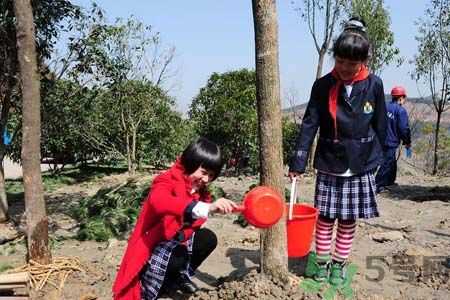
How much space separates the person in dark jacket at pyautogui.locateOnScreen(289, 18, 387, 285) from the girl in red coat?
64 centimetres

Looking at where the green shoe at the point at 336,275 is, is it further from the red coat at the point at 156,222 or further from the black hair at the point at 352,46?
the black hair at the point at 352,46

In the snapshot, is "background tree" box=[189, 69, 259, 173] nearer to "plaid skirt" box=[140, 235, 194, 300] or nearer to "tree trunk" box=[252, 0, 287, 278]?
"tree trunk" box=[252, 0, 287, 278]

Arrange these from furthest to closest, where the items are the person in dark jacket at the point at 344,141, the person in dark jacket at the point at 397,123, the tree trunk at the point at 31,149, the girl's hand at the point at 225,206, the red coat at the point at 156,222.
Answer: the person in dark jacket at the point at 397,123, the tree trunk at the point at 31,149, the person in dark jacket at the point at 344,141, the red coat at the point at 156,222, the girl's hand at the point at 225,206

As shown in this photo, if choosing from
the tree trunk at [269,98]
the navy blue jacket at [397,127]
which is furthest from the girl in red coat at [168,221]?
the navy blue jacket at [397,127]

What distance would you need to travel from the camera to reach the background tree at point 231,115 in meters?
12.6

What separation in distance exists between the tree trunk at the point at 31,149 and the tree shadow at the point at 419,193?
5422 mm

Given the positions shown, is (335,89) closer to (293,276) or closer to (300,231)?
(300,231)

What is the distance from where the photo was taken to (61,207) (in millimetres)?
7348

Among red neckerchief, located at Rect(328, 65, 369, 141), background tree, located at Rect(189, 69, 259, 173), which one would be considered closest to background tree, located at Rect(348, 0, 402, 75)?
background tree, located at Rect(189, 69, 259, 173)

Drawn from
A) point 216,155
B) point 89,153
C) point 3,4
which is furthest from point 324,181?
point 89,153

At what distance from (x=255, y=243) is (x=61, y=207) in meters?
3.83

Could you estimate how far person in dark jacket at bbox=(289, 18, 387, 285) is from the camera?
296cm

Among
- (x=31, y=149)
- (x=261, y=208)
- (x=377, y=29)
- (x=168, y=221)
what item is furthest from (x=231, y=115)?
(x=261, y=208)

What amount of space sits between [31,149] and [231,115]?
9214 mm
